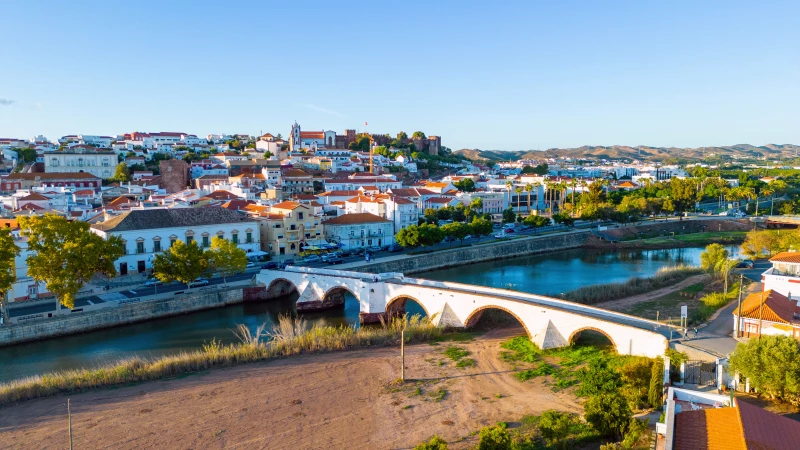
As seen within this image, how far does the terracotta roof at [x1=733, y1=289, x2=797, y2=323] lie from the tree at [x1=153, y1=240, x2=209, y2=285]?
2355 centimetres

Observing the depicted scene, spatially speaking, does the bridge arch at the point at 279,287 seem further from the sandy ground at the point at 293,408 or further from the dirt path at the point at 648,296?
the dirt path at the point at 648,296

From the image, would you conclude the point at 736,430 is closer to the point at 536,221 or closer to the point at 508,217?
the point at 536,221

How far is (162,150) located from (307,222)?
51242 millimetres

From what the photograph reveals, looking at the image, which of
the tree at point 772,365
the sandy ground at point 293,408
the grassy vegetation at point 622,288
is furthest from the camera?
the grassy vegetation at point 622,288

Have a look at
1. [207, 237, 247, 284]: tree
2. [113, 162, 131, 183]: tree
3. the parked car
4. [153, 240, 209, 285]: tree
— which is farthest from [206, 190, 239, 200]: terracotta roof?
[113, 162, 131, 183]: tree

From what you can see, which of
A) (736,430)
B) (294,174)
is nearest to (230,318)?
(736,430)

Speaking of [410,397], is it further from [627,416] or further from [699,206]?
[699,206]

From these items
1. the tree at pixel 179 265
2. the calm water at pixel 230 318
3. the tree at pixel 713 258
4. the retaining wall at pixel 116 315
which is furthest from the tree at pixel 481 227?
the tree at pixel 179 265

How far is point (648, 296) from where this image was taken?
90.8 feet

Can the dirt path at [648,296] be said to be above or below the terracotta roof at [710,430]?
below

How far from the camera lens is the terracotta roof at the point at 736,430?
29.6ft

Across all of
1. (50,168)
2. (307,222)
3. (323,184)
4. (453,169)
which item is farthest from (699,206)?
(50,168)

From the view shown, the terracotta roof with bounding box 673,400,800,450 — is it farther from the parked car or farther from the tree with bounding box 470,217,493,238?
the tree with bounding box 470,217,493,238

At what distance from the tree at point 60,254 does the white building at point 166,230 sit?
636 cm
